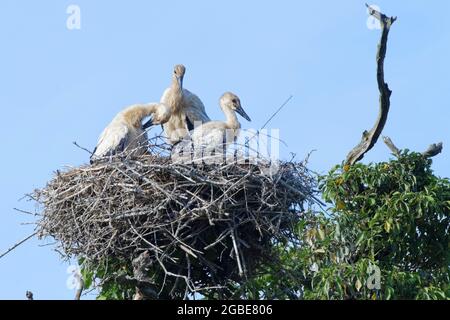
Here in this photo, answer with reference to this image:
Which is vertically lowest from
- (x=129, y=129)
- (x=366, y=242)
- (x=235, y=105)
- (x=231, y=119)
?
(x=366, y=242)

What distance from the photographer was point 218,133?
15766mm

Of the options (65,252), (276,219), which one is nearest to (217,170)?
(276,219)


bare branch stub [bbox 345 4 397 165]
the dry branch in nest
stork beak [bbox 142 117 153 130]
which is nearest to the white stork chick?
the dry branch in nest

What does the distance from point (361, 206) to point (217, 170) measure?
1.58 m

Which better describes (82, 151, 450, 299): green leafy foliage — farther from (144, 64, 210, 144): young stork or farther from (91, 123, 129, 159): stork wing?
(144, 64, 210, 144): young stork

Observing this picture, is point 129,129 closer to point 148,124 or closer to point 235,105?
point 148,124

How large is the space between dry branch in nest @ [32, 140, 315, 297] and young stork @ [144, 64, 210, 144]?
2.34 m

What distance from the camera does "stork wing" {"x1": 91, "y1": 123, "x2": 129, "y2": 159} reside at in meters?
16.0

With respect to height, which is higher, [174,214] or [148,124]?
[148,124]

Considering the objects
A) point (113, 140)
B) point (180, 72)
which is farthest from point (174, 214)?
point (180, 72)

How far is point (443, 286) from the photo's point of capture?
14.7 metres

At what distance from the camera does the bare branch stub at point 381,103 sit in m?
14.5

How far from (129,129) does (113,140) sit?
0.27m

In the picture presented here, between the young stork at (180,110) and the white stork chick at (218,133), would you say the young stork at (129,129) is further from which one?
the white stork chick at (218,133)
